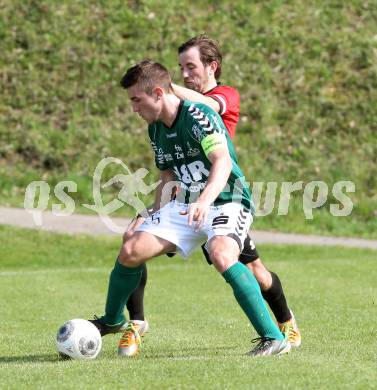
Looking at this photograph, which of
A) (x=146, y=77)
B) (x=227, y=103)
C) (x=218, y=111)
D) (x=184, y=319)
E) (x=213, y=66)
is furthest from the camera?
(x=184, y=319)

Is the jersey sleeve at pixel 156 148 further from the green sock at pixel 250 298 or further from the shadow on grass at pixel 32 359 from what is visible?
the shadow on grass at pixel 32 359

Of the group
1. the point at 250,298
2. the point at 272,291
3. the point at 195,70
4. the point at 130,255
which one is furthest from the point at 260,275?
the point at 195,70

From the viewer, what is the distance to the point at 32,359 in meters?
7.85

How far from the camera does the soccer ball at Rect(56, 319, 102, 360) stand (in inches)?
299

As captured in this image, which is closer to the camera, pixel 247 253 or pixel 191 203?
pixel 191 203

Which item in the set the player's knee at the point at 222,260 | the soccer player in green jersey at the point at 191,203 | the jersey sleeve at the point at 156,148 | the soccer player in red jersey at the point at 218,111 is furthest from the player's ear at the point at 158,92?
the player's knee at the point at 222,260

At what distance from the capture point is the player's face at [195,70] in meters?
8.55

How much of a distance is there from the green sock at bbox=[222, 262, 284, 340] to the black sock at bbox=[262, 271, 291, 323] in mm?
1119

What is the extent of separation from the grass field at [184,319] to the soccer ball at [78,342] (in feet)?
0.41

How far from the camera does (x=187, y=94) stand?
26.3 feet

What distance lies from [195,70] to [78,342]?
8.00ft

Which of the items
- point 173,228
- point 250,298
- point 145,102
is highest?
point 145,102

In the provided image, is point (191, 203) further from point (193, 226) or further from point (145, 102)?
point (145, 102)

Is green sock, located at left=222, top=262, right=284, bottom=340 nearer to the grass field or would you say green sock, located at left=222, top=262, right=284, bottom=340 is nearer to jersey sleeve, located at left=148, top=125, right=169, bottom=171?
the grass field
